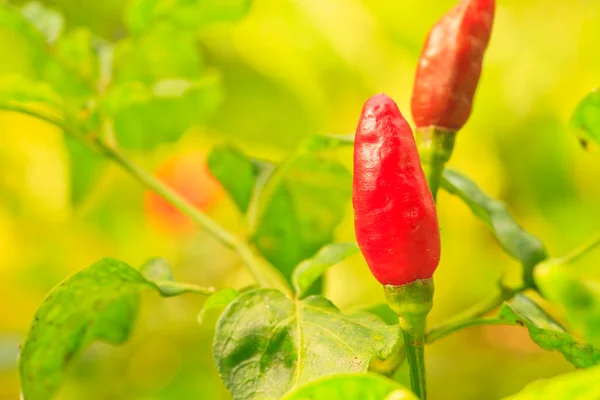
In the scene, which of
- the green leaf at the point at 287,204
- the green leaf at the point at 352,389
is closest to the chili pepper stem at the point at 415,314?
the green leaf at the point at 352,389

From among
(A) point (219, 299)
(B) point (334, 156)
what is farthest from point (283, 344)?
(B) point (334, 156)

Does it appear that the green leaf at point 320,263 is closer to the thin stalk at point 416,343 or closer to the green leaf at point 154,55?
the thin stalk at point 416,343

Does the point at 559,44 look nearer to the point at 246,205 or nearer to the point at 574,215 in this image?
the point at 574,215

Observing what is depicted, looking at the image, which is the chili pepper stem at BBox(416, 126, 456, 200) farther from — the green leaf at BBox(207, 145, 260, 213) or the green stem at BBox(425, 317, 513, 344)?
the green leaf at BBox(207, 145, 260, 213)

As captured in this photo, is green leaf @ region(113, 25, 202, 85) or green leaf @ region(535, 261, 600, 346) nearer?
green leaf @ region(535, 261, 600, 346)

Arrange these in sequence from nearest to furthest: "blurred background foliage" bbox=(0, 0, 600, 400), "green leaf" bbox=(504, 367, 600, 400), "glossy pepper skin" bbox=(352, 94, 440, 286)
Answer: "green leaf" bbox=(504, 367, 600, 400) < "glossy pepper skin" bbox=(352, 94, 440, 286) < "blurred background foliage" bbox=(0, 0, 600, 400)

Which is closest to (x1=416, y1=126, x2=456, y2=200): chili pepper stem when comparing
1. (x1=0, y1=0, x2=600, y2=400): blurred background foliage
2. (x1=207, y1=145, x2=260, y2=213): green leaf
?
(x1=207, y1=145, x2=260, y2=213): green leaf

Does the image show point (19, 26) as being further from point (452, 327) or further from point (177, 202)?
point (452, 327)
